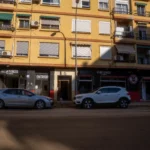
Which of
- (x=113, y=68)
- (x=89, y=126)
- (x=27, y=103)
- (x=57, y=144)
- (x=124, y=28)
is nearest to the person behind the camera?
(x=57, y=144)

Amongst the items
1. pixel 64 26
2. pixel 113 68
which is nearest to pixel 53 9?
pixel 64 26

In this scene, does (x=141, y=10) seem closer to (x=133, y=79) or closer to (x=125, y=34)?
(x=125, y=34)

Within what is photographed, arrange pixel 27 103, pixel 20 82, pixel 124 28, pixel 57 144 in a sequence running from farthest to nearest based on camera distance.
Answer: pixel 124 28
pixel 20 82
pixel 27 103
pixel 57 144

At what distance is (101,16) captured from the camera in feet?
94.4

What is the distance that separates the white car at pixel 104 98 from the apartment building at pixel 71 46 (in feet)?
24.7

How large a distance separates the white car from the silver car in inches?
107

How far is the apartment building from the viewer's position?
26.1 meters

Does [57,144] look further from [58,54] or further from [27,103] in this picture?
[58,54]

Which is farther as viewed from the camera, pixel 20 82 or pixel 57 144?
pixel 20 82

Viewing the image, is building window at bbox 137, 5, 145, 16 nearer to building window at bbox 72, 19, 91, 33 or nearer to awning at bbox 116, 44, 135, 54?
awning at bbox 116, 44, 135, 54

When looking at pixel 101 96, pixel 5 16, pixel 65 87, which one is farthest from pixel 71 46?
pixel 101 96

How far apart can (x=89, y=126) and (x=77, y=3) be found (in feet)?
67.7

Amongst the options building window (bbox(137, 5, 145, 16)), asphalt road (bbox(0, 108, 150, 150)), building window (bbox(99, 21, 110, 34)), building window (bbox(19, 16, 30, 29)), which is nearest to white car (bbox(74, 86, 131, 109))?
asphalt road (bbox(0, 108, 150, 150))

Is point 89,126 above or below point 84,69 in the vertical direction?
below
